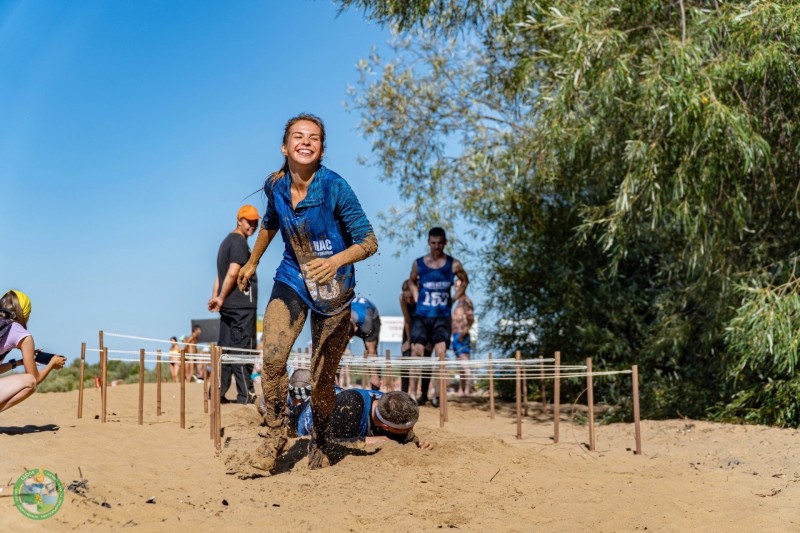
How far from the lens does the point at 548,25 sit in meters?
8.95

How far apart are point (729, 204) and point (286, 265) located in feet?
17.3

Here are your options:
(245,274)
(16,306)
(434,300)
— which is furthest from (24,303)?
(434,300)

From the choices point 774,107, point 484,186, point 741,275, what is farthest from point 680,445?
point 484,186

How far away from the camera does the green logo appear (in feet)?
12.0

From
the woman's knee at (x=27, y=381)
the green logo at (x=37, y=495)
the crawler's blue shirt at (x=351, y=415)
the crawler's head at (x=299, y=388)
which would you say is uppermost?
the woman's knee at (x=27, y=381)

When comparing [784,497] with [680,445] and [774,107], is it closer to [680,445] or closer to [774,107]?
[680,445]

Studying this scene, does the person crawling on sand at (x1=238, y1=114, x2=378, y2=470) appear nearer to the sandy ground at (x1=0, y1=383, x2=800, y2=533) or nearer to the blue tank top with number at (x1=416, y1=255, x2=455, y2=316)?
the sandy ground at (x1=0, y1=383, x2=800, y2=533)

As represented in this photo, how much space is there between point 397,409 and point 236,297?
2744mm

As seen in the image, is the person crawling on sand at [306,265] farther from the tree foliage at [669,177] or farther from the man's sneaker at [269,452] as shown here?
the tree foliage at [669,177]

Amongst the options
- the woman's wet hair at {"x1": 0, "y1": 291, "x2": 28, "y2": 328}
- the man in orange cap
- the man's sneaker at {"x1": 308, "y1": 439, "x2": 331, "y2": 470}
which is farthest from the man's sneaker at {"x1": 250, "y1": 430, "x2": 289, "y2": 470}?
Answer: the man in orange cap

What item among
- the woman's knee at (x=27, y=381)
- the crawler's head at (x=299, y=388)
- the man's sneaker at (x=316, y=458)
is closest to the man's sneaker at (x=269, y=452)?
the man's sneaker at (x=316, y=458)

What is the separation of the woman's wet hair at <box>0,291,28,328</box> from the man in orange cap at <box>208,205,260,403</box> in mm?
2066

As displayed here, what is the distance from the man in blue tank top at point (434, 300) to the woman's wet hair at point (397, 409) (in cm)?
Result: 368

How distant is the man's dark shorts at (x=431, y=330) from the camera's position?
9891 mm
